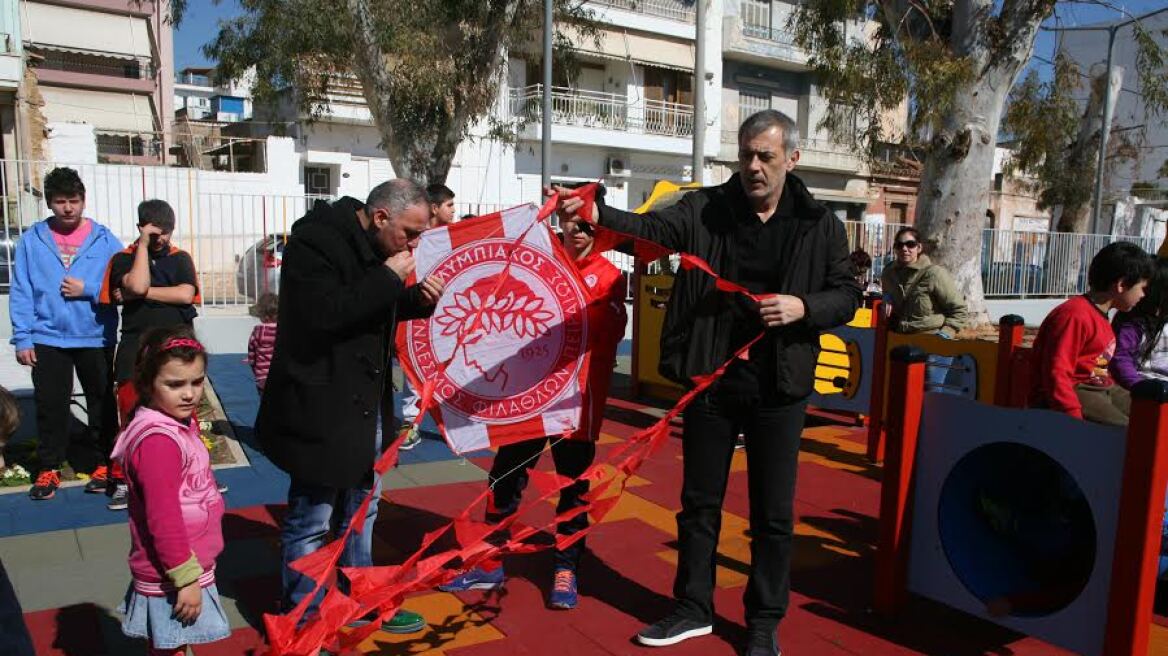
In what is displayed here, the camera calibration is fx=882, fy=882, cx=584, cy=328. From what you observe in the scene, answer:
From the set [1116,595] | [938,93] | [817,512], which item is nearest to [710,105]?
[938,93]

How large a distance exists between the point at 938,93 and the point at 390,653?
1261cm

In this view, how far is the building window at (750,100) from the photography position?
31.2m

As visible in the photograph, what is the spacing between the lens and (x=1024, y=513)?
3.79m

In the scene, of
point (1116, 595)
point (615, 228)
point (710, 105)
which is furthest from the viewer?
point (710, 105)

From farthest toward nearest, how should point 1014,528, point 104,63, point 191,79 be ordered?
point 191,79 < point 104,63 < point 1014,528

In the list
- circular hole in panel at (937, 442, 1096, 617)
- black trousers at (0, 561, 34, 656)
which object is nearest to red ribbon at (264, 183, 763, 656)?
black trousers at (0, 561, 34, 656)

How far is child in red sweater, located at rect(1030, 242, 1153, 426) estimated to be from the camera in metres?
4.13

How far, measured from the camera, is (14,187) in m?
9.72

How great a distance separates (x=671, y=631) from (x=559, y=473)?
83cm

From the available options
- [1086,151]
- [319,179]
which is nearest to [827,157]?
[1086,151]

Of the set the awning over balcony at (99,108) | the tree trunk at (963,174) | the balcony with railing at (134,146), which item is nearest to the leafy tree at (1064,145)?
the tree trunk at (963,174)

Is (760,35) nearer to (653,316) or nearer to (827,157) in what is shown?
(827,157)

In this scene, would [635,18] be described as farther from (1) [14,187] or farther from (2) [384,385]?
(2) [384,385]

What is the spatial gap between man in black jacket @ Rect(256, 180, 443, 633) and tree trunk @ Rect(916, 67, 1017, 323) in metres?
12.7
